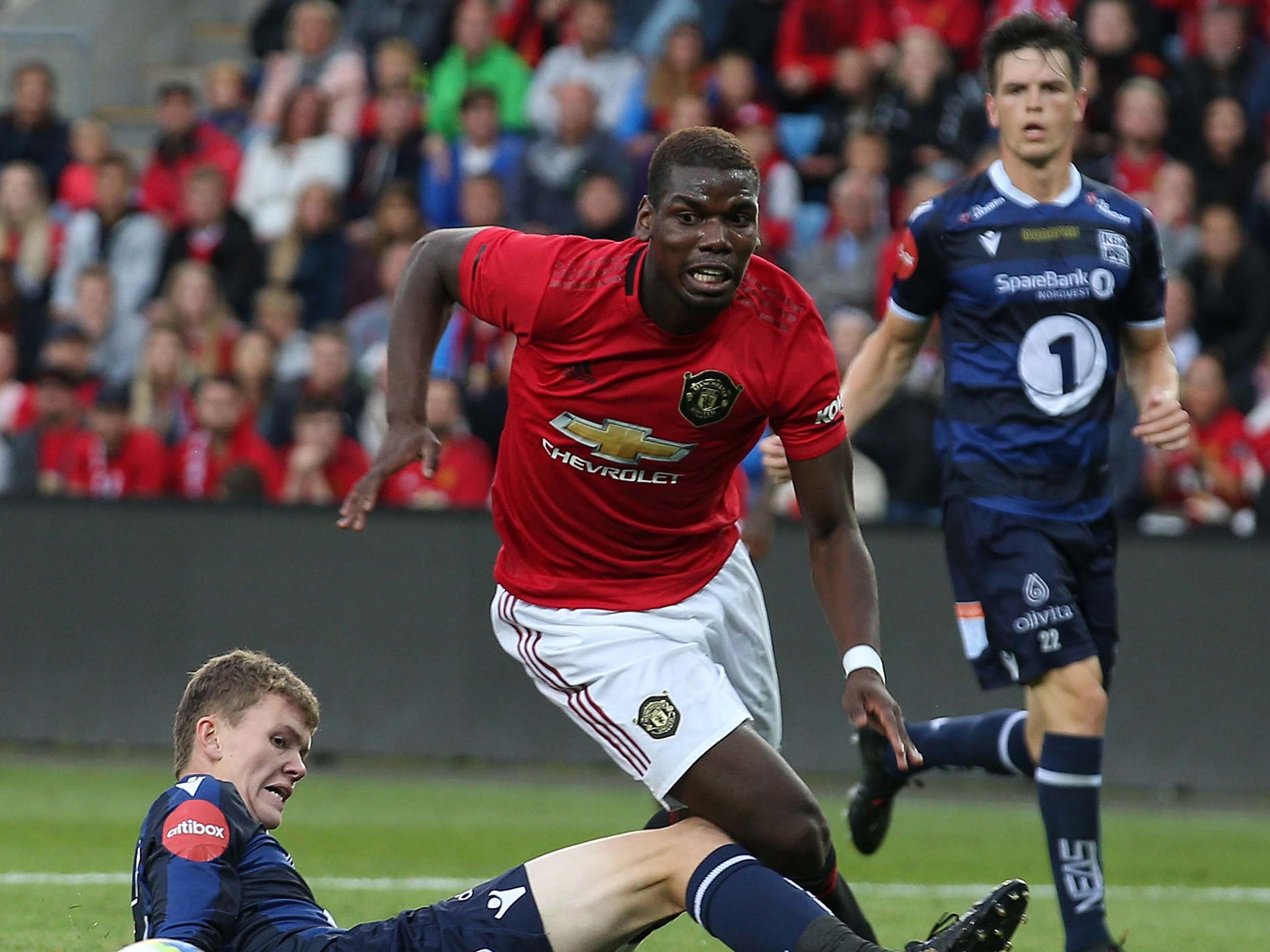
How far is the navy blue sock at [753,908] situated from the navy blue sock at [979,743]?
2.27 m

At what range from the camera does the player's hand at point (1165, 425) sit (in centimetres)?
580

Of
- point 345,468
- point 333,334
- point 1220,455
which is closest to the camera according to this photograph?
point 1220,455

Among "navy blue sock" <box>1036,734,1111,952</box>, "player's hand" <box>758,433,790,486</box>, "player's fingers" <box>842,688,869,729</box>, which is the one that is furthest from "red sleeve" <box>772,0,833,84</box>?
"player's fingers" <box>842,688,869,729</box>

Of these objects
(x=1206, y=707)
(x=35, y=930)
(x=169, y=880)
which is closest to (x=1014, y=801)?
(x=1206, y=707)

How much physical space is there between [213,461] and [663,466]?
7075 mm

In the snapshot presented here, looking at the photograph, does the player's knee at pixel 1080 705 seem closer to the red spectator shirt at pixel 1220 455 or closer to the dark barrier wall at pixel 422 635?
the dark barrier wall at pixel 422 635

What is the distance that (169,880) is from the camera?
4301 millimetres

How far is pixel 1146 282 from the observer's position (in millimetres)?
6270

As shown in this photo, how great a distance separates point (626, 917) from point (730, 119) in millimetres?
8796

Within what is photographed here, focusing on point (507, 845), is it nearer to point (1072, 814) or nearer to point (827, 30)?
point (1072, 814)

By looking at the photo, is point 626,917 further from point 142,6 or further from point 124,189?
point 142,6

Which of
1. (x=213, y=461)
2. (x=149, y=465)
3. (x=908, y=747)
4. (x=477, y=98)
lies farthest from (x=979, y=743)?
(x=477, y=98)

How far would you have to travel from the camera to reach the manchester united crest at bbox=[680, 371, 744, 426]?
4824 millimetres

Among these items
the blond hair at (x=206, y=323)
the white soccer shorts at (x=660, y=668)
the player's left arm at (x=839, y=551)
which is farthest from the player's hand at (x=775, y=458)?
the blond hair at (x=206, y=323)
